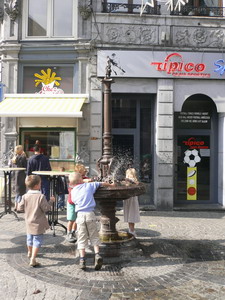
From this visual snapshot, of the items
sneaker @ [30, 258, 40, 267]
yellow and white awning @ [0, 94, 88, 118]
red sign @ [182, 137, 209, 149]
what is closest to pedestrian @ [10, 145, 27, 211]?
yellow and white awning @ [0, 94, 88, 118]

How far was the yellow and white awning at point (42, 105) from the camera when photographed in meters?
8.96

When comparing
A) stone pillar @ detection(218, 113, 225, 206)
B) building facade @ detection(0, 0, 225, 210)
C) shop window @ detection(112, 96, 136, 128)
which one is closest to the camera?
building facade @ detection(0, 0, 225, 210)

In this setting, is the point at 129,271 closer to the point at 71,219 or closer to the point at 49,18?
the point at 71,219

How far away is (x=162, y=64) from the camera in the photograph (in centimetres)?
1001

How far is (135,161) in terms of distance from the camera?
1041 cm

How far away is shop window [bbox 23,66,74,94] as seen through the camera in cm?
1028

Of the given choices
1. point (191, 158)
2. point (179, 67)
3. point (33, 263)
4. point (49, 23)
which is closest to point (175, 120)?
point (191, 158)

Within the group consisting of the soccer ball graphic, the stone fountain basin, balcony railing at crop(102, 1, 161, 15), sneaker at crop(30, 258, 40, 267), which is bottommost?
sneaker at crop(30, 258, 40, 267)

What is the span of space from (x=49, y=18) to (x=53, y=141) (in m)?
3.77

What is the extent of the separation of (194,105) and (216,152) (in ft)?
5.45

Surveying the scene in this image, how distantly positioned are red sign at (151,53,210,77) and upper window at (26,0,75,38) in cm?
294

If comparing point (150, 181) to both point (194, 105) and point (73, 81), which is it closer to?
point (194, 105)

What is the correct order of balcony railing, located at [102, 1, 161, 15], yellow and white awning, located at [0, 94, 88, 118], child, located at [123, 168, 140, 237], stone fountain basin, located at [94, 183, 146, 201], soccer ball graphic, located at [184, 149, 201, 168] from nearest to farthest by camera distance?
stone fountain basin, located at [94, 183, 146, 201] → child, located at [123, 168, 140, 237] → yellow and white awning, located at [0, 94, 88, 118] → balcony railing, located at [102, 1, 161, 15] → soccer ball graphic, located at [184, 149, 201, 168]

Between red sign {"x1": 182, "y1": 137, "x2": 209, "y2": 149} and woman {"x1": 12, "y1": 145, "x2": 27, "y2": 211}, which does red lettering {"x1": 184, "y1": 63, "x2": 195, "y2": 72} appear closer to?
red sign {"x1": 182, "y1": 137, "x2": 209, "y2": 149}
